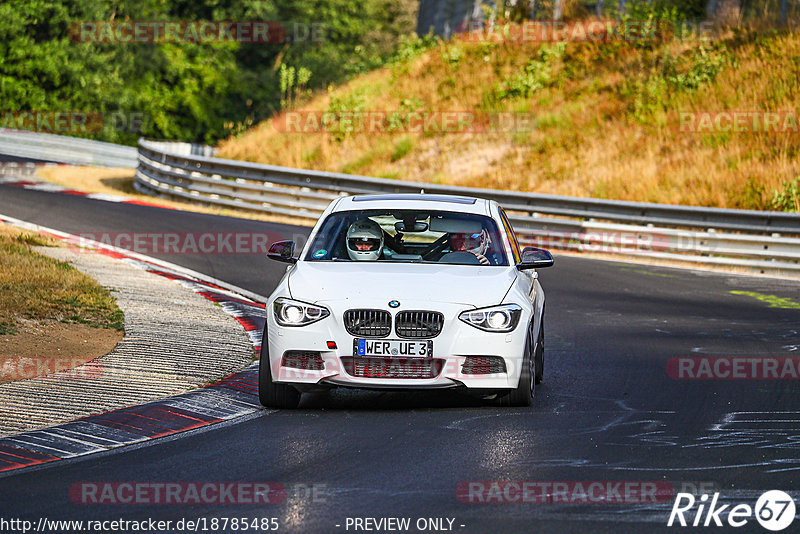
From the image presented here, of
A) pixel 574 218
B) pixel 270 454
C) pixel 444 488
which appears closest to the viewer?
pixel 444 488

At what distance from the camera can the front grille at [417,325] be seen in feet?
27.0

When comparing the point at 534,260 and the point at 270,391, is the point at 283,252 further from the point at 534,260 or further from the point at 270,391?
the point at 534,260

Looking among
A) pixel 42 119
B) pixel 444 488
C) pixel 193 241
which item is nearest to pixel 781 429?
pixel 444 488

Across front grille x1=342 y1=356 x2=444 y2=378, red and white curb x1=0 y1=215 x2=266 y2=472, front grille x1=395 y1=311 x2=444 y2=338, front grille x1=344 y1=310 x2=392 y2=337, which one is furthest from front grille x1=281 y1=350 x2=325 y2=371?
front grille x1=395 y1=311 x2=444 y2=338

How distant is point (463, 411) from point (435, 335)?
69cm

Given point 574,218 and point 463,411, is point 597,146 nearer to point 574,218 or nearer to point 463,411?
point 574,218

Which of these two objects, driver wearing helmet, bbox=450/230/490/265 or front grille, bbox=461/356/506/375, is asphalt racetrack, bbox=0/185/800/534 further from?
driver wearing helmet, bbox=450/230/490/265

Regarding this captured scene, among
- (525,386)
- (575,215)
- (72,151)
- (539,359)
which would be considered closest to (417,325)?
(525,386)

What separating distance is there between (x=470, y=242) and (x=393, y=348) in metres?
1.82

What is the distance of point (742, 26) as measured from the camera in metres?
33.1

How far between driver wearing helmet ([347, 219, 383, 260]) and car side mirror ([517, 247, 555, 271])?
3.75 ft

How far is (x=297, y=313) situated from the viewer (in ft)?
27.5

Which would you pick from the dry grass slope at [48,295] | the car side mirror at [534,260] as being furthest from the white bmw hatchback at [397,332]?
the dry grass slope at [48,295]

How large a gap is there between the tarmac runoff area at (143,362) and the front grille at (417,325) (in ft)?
6.28
